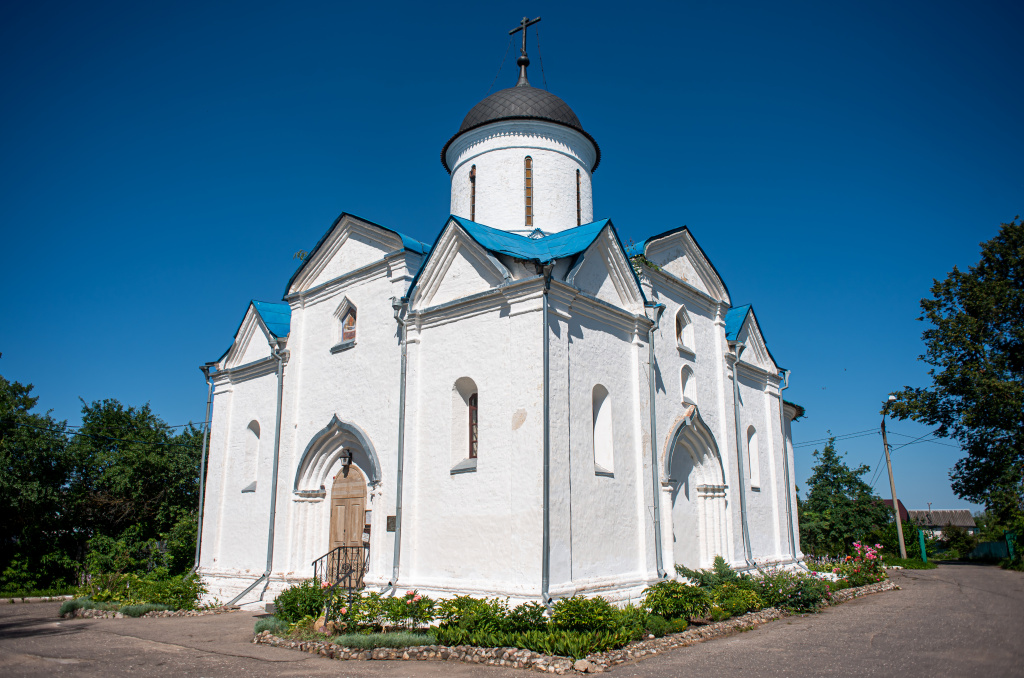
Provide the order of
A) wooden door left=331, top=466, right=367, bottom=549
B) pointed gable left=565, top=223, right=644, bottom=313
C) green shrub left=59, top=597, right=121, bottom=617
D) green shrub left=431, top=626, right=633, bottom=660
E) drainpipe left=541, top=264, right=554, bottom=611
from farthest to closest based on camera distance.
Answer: green shrub left=59, top=597, right=121, bottom=617 < wooden door left=331, top=466, right=367, bottom=549 < pointed gable left=565, top=223, right=644, bottom=313 < drainpipe left=541, top=264, right=554, bottom=611 < green shrub left=431, top=626, right=633, bottom=660

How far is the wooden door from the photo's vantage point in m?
13.5

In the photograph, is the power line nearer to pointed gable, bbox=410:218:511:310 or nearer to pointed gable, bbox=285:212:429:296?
pointed gable, bbox=285:212:429:296

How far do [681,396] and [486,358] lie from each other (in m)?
5.25

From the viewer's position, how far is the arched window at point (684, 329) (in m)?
15.4

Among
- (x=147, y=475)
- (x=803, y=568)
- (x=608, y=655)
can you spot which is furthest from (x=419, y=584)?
(x=147, y=475)

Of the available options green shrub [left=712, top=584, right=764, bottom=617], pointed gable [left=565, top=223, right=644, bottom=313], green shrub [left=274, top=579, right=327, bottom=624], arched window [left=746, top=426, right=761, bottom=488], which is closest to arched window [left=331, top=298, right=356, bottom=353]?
green shrub [left=274, top=579, right=327, bottom=624]

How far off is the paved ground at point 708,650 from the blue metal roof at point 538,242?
641 cm

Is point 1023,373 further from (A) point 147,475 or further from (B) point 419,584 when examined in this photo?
(A) point 147,475

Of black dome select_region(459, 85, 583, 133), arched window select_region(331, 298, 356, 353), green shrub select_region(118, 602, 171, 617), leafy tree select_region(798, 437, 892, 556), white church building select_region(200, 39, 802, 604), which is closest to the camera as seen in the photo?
white church building select_region(200, 39, 802, 604)

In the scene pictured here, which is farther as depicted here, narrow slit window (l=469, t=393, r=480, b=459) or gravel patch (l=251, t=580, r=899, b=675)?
narrow slit window (l=469, t=393, r=480, b=459)

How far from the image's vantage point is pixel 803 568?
59.2 ft

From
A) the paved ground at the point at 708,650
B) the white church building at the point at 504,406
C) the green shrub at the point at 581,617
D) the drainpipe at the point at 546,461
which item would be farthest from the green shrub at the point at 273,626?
the green shrub at the point at 581,617

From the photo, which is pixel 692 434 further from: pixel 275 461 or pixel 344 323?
pixel 275 461

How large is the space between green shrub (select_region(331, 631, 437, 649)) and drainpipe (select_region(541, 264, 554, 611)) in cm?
175
